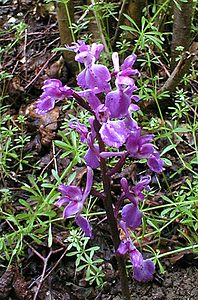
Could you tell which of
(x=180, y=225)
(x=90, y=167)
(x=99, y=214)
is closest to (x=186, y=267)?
(x=180, y=225)

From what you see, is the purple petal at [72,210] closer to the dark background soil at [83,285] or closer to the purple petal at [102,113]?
the purple petal at [102,113]

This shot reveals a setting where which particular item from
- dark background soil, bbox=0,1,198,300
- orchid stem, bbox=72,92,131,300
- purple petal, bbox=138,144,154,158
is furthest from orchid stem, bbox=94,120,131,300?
dark background soil, bbox=0,1,198,300

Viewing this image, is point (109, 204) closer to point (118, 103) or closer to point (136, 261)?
point (136, 261)

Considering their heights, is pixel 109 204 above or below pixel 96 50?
below

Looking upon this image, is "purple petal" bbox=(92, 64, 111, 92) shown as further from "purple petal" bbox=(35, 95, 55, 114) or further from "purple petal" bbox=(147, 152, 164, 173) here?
"purple petal" bbox=(147, 152, 164, 173)

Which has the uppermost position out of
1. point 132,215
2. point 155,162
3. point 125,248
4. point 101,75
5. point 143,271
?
point 101,75

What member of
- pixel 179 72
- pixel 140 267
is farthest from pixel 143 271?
pixel 179 72

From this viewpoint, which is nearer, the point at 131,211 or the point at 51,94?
the point at 51,94
